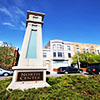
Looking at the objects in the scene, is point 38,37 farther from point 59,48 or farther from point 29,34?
point 59,48

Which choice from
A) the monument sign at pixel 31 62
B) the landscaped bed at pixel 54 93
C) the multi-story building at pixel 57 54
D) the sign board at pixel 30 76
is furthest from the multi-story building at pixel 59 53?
the landscaped bed at pixel 54 93

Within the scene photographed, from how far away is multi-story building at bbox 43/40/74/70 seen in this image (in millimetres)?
26312

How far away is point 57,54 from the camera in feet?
90.1

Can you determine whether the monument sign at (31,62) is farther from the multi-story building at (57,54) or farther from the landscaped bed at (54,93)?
the multi-story building at (57,54)

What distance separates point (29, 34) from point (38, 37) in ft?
2.33

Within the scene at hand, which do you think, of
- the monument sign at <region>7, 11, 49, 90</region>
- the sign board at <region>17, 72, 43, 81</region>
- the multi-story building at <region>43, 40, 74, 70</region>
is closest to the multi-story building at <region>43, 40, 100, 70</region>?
the multi-story building at <region>43, 40, 74, 70</region>

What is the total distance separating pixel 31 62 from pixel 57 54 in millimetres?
23207

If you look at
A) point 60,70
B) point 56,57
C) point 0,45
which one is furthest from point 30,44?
point 56,57

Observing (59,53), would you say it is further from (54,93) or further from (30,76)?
(54,93)

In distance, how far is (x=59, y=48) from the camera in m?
28.2

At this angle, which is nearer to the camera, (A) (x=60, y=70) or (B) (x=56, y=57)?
(A) (x=60, y=70)

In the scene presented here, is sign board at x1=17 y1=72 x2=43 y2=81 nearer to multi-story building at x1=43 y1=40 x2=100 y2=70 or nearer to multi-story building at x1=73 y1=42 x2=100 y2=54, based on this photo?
multi-story building at x1=43 y1=40 x2=100 y2=70

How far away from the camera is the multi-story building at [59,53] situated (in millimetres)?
26344

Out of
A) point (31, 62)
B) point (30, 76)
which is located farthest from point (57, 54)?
point (30, 76)
